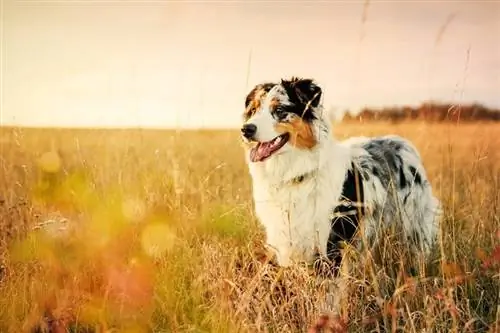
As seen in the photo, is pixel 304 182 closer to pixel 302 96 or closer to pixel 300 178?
pixel 300 178

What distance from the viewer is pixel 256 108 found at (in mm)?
2455

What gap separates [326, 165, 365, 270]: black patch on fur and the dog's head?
0.76ft

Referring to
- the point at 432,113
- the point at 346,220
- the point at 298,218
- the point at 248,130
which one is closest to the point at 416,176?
the point at 432,113

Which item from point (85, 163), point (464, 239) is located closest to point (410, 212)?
point (464, 239)

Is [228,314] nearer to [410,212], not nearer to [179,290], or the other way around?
[179,290]

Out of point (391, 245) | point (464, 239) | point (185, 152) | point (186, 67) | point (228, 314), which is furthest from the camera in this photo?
point (185, 152)

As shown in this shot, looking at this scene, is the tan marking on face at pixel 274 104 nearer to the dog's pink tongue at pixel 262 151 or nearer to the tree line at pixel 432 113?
the dog's pink tongue at pixel 262 151

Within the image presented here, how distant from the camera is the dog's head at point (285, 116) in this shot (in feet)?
7.85

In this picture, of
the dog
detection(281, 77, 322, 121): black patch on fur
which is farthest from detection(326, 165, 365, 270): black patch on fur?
detection(281, 77, 322, 121): black patch on fur

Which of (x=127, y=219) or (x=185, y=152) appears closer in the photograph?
(x=127, y=219)

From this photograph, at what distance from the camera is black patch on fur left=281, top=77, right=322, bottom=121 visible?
244cm

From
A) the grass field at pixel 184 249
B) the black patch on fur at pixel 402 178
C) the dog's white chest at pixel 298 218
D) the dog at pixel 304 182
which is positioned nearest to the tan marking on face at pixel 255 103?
the dog at pixel 304 182

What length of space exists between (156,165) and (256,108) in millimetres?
968

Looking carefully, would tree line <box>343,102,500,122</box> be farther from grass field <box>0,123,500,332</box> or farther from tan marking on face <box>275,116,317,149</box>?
tan marking on face <box>275,116,317,149</box>
